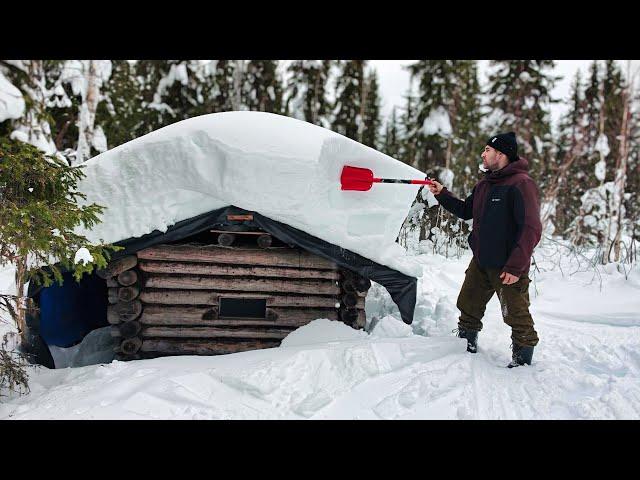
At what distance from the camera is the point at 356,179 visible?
16.1 ft

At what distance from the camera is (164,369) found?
165 inches

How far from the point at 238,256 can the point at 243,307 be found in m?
0.65

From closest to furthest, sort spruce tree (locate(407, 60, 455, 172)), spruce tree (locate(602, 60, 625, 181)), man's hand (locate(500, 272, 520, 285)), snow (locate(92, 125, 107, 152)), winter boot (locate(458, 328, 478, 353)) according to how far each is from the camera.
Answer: man's hand (locate(500, 272, 520, 285)) < winter boot (locate(458, 328, 478, 353)) < snow (locate(92, 125, 107, 152)) < spruce tree (locate(407, 60, 455, 172)) < spruce tree (locate(602, 60, 625, 181))

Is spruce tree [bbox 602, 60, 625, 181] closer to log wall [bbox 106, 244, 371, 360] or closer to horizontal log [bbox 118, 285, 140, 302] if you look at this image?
log wall [bbox 106, 244, 371, 360]

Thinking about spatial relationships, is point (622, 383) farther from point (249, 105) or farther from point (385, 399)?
point (249, 105)

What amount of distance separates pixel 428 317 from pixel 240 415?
3208 mm

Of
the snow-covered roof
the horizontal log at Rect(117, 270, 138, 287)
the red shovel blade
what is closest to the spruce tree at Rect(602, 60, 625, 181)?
the red shovel blade

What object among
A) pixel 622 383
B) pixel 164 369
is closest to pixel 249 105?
pixel 164 369

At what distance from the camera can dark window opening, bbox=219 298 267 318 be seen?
525 cm

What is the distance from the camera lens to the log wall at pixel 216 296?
16.3ft

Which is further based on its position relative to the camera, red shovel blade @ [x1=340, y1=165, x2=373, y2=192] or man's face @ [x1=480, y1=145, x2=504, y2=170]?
red shovel blade @ [x1=340, y1=165, x2=373, y2=192]

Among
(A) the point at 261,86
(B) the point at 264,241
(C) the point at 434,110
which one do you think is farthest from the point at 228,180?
(A) the point at 261,86

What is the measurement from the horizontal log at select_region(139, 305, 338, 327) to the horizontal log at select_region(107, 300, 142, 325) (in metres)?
0.12

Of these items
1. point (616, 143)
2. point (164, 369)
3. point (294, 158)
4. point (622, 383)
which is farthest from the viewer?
point (616, 143)
